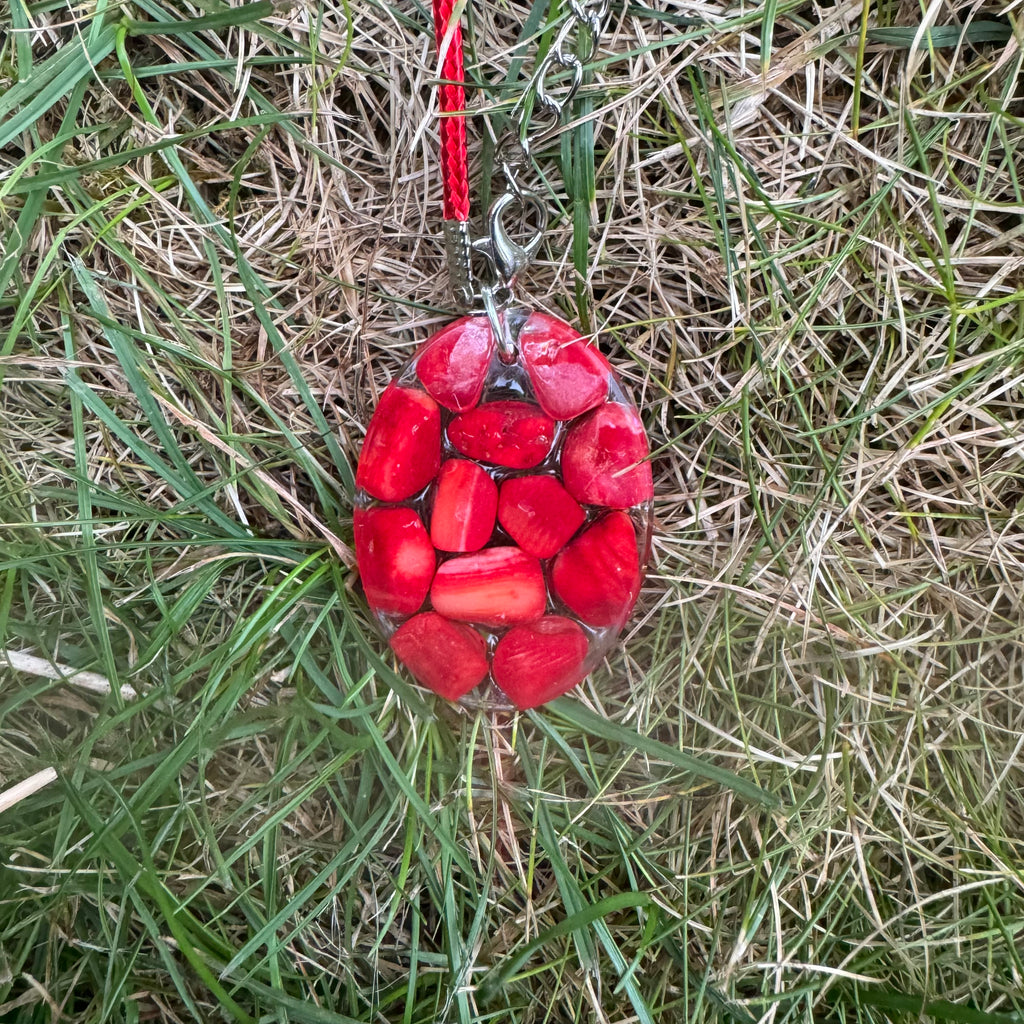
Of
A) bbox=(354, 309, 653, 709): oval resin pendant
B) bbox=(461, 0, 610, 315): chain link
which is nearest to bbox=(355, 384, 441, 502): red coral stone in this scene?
bbox=(354, 309, 653, 709): oval resin pendant

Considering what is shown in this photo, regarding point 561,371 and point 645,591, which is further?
point 645,591

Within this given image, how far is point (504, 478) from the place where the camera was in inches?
27.2

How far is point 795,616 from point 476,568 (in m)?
0.34

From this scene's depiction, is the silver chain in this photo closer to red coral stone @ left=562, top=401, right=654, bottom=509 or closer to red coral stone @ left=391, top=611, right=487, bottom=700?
red coral stone @ left=562, top=401, right=654, bottom=509

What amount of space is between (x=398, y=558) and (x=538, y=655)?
159 mm

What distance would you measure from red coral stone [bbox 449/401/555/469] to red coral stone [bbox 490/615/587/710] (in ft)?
0.50

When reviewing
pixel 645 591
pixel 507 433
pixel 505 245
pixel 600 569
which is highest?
pixel 505 245

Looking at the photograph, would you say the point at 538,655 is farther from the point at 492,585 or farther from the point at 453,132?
the point at 453,132

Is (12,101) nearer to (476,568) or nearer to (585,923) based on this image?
(476,568)

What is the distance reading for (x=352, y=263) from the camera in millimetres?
760

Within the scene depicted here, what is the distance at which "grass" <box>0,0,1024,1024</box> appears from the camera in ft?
2.36

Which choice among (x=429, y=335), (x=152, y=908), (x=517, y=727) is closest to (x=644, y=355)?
(x=429, y=335)

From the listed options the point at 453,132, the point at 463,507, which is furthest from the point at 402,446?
the point at 453,132

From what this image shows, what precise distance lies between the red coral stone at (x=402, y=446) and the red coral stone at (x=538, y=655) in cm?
17
